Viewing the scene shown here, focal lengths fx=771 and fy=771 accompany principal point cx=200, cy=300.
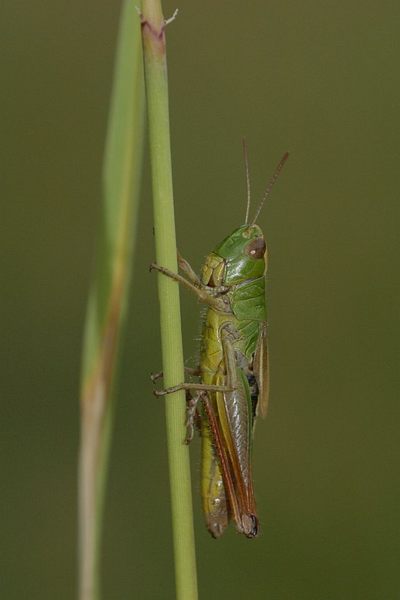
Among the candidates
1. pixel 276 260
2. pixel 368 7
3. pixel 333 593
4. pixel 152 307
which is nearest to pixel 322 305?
pixel 276 260

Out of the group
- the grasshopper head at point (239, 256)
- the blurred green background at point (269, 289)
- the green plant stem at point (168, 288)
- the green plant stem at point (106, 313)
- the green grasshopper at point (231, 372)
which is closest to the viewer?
the green plant stem at point (106, 313)

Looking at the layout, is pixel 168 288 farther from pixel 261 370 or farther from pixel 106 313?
pixel 261 370

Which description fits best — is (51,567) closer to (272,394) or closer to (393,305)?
(272,394)

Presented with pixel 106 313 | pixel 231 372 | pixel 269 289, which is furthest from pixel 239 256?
pixel 269 289

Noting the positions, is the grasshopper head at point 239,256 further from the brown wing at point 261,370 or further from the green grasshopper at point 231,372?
the brown wing at point 261,370

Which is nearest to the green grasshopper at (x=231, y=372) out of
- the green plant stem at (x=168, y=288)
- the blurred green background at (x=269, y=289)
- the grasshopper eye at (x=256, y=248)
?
the grasshopper eye at (x=256, y=248)

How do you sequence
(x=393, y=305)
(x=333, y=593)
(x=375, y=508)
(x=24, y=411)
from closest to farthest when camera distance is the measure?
(x=333, y=593)
(x=375, y=508)
(x=24, y=411)
(x=393, y=305)

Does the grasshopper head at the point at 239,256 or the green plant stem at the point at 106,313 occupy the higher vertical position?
the grasshopper head at the point at 239,256
